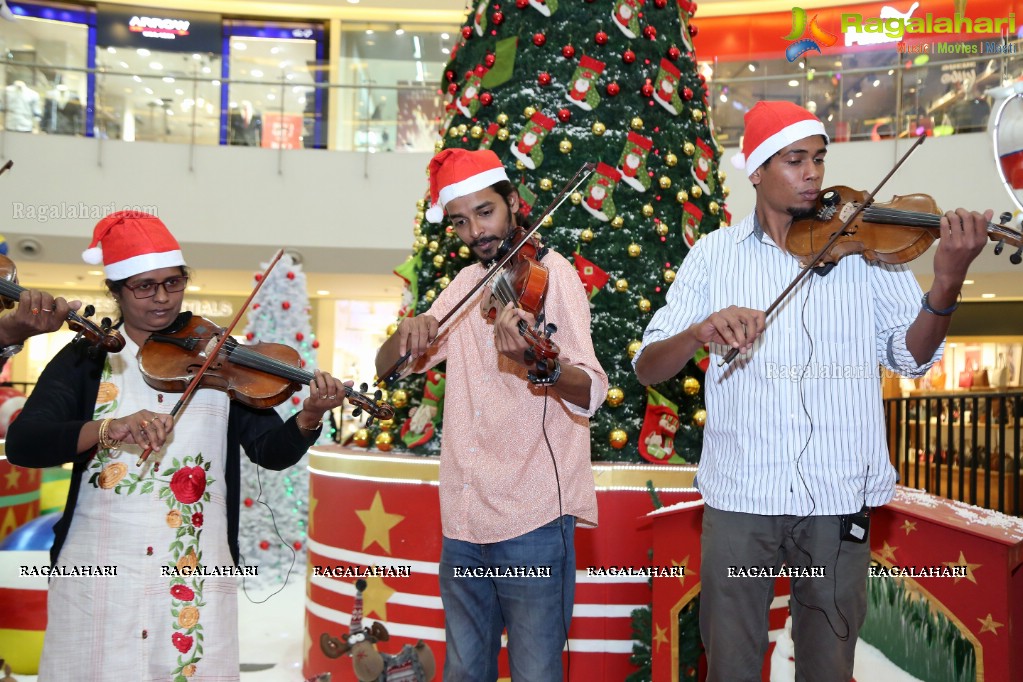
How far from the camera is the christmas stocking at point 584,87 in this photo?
3.51m

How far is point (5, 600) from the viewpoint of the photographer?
13.0 feet

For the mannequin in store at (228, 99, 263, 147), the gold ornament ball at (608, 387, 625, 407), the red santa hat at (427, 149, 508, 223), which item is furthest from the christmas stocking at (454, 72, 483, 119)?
the mannequin in store at (228, 99, 263, 147)

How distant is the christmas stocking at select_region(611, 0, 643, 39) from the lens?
3.56 meters

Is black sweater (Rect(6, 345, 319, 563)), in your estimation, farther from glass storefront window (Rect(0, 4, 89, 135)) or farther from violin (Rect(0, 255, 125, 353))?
glass storefront window (Rect(0, 4, 89, 135))

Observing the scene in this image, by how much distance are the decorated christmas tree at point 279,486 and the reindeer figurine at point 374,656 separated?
12.1ft

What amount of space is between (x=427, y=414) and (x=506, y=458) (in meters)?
1.53

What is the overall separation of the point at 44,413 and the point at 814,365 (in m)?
1.57

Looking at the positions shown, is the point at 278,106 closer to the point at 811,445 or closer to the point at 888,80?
the point at 888,80


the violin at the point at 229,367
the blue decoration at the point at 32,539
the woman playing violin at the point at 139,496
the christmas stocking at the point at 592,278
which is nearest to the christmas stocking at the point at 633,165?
the christmas stocking at the point at 592,278

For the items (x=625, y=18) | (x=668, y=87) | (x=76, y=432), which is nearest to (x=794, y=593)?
(x=76, y=432)

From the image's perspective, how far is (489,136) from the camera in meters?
3.56

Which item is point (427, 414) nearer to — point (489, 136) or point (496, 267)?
point (489, 136)

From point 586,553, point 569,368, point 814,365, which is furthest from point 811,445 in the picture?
point 586,553

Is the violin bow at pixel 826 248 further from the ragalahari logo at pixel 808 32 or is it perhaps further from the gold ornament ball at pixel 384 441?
the ragalahari logo at pixel 808 32
